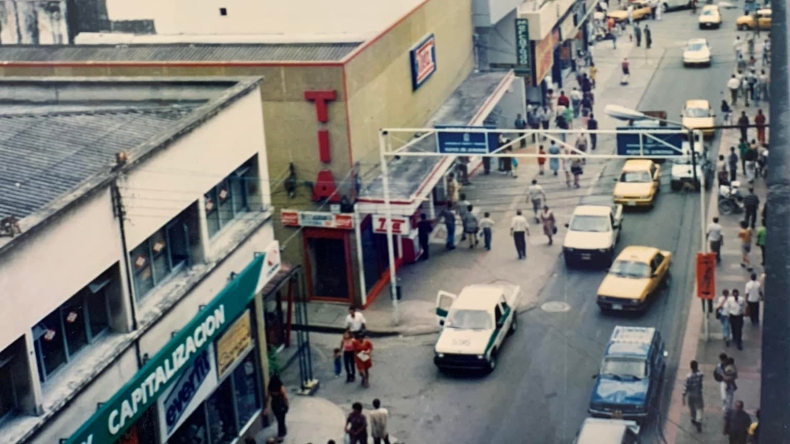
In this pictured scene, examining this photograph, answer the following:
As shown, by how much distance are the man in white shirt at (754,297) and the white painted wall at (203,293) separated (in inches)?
452

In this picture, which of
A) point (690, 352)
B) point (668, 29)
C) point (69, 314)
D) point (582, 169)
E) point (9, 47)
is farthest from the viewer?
point (668, 29)

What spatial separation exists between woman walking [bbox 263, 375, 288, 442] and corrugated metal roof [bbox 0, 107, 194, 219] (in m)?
5.84

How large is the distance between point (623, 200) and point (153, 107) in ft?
61.9

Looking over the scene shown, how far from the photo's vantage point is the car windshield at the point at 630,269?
3422 centimetres

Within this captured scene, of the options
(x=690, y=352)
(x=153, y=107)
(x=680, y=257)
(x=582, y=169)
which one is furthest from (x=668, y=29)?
(x=153, y=107)

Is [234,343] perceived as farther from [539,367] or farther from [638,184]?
[638,184]

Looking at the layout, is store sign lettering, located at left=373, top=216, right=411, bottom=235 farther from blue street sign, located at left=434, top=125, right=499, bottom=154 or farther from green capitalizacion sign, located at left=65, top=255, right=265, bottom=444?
green capitalizacion sign, located at left=65, top=255, right=265, bottom=444

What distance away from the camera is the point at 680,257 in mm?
37625

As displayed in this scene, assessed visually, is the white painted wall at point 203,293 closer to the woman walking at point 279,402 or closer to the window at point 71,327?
the window at point 71,327

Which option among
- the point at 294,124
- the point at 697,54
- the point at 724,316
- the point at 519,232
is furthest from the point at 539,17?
the point at 724,316

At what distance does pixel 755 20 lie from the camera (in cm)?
6625

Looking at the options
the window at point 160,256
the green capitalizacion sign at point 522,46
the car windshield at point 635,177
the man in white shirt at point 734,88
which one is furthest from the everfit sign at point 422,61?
the man in white shirt at point 734,88

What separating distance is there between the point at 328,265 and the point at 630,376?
1063cm

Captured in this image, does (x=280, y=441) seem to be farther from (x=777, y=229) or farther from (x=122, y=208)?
(x=777, y=229)
